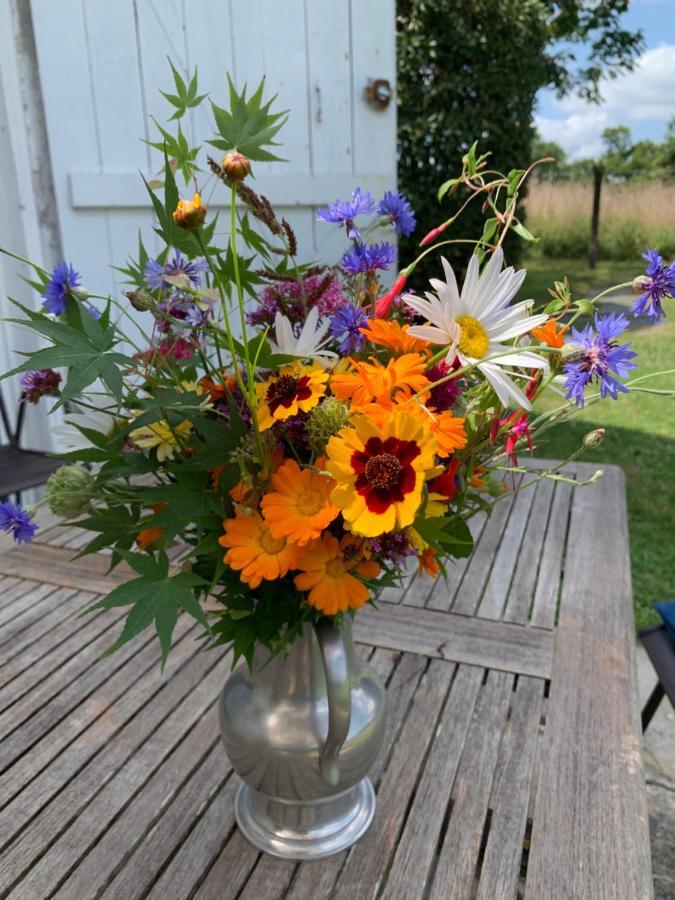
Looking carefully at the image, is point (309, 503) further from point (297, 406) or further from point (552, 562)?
point (552, 562)

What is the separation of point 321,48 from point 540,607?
2.11m

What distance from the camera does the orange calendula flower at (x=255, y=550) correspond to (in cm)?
57

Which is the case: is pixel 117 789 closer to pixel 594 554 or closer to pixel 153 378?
pixel 153 378

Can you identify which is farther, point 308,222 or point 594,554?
point 308,222

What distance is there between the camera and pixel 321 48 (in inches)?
99.7

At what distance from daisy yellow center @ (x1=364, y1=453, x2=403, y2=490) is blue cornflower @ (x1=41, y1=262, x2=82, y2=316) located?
297mm

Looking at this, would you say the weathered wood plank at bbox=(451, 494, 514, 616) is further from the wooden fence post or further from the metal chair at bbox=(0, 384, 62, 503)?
the wooden fence post

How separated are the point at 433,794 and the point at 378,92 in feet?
8.18

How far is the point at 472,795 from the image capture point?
2.83ft

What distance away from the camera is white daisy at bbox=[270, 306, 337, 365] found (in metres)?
0.61

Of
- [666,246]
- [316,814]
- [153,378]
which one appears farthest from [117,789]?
[666,246]

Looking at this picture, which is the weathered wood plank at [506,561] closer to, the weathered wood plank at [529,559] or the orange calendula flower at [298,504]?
the weathered wood plank at [529,559]

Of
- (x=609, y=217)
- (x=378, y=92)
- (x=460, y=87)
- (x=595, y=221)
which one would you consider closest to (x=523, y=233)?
(x=378, y=92)

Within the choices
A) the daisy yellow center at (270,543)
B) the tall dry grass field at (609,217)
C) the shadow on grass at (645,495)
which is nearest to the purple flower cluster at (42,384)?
the daisy yellow center at (270,543)
